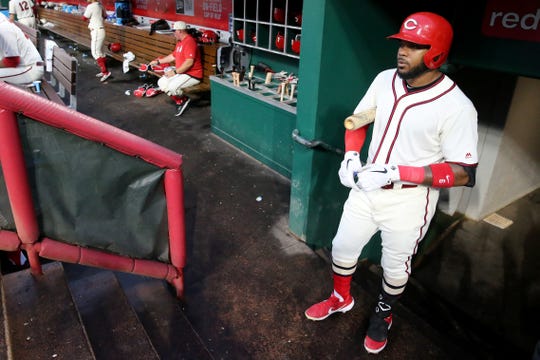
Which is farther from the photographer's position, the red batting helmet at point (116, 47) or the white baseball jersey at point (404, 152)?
the red batting helmet at point (116, 47)

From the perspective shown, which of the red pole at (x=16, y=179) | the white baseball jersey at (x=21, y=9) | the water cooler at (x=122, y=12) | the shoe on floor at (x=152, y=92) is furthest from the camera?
the water cooler at (x=122, y=12)

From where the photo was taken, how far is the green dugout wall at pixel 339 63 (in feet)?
9.14

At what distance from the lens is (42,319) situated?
2.13 meters

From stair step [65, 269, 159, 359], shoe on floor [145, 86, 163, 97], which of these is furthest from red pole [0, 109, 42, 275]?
shoe on floor [145, 86, 163, 97]

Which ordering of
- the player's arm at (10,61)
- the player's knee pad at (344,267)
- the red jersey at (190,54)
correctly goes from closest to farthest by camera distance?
the player's knee pad at (344,267) < the player's arm at (10,61) < the red jersey at (190,54)

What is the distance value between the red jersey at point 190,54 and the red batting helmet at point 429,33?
5090 mm

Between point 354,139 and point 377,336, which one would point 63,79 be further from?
point 377,336

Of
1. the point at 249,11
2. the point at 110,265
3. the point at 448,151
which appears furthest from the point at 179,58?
the point at 448,151

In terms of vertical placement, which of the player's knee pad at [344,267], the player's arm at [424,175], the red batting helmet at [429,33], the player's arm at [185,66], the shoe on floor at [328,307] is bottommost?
the shoe on floor at [328,307]

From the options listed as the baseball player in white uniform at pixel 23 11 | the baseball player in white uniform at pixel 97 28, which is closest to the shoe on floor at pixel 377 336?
the baseball player in white uniform at pixel 97 28

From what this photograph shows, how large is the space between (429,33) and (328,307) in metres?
1.83

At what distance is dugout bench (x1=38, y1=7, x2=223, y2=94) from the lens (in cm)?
697

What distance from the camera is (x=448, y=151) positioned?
6.93 feet

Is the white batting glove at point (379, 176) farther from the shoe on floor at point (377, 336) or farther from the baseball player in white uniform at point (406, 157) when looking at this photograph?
the shoe on floor at point (377, 336)
